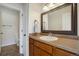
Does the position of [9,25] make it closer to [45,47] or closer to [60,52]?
[45,47]

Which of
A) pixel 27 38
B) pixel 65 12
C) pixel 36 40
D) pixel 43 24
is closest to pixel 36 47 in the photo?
pixel 36 40

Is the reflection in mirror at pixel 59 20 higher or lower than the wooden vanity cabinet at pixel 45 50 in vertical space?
higher

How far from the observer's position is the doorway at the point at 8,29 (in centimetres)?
119

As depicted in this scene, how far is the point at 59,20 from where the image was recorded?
61.1 inches

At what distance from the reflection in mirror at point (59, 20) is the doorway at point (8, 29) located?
0.72 m

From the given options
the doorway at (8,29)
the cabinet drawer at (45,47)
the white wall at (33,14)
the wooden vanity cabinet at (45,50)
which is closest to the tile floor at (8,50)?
the doorway at (8,29)

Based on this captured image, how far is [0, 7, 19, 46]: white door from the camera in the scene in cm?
120

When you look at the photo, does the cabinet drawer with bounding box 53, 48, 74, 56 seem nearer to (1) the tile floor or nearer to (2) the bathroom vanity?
(2) the bathroom vanity

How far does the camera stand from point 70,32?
1.38 meters

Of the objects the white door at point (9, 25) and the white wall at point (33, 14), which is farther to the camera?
the white wall at point (33, 14)

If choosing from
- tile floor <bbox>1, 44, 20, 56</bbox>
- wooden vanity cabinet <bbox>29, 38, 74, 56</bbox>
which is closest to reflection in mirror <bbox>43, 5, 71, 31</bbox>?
wooden vanity cabinet <bbox>29, 38, 74, 56</bbox>

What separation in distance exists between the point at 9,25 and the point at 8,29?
6 centimetres

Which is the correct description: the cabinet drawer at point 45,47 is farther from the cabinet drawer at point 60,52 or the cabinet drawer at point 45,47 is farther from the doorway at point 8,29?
the doorway at point 8,29

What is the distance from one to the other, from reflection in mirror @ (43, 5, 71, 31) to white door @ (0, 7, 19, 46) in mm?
731
